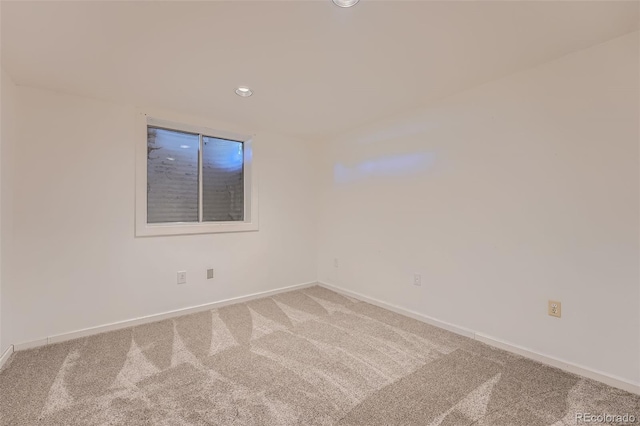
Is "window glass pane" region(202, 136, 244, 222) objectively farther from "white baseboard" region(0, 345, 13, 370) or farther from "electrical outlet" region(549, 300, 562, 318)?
"electrical outlet" region(549, 300, 562, 318)

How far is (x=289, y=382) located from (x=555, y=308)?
6.27ft

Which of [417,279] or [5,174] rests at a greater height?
[5,174]

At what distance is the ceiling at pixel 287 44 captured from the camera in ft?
4.73

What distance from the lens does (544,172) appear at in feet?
6.54

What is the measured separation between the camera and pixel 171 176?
3.06 m

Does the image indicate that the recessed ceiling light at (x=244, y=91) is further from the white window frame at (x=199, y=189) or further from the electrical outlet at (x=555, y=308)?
the electrical outlet at (x=555, y=308)

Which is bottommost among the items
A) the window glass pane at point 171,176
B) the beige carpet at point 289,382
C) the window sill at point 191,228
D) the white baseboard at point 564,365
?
the beige carpet at point 289,382

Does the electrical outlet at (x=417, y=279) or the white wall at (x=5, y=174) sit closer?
the white wall at (x=5, y=174)

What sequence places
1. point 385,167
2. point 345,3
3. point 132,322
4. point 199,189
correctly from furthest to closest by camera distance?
point 199,189
point 385,167
point 132,322
point 345,3

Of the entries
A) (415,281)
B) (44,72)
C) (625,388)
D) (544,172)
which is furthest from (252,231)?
(625,388)

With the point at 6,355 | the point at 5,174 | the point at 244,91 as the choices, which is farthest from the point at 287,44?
the point at 6,355

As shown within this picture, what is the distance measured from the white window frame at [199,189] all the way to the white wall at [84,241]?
0.21 ft

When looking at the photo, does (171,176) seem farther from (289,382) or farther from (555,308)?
(555,308)

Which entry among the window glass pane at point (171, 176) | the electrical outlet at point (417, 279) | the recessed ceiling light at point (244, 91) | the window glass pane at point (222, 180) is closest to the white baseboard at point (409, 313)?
the electrical outlet at point (417, 279)
